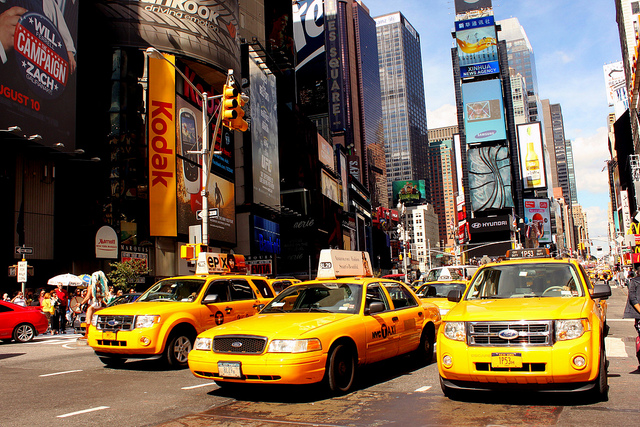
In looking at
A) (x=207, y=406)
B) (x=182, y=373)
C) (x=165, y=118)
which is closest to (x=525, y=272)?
(x=207, y=406)

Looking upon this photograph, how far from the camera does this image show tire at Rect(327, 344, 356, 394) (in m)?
6.95

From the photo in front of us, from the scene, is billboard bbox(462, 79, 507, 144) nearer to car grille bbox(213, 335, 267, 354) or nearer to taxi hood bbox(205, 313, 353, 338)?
taxi hood bbox(205, 313, 353, 338)

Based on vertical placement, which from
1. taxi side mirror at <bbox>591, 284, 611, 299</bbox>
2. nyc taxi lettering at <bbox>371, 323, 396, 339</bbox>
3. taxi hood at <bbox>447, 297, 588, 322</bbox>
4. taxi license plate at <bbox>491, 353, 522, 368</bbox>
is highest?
taxi side mirror at <bbox>591, 284, 611, 299</bbox>

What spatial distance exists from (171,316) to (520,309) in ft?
20.0

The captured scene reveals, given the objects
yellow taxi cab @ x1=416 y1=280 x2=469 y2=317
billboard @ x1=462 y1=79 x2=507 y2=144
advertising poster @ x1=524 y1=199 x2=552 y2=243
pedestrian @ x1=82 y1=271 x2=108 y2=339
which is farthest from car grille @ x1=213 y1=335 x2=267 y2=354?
advertising poster @ x1=524 y1=199 x2=552 y2=243

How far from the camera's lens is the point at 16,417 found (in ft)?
A: 20.7

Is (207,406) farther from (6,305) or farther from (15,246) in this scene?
(15,246)

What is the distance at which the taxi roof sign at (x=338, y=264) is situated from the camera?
10016mm

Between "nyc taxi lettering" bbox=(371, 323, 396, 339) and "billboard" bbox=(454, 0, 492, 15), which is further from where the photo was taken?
"billboard" bbox=(454, 0, 492, 15)

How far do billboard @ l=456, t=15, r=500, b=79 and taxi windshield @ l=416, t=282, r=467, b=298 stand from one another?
116 metres

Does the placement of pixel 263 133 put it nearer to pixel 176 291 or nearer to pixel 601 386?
pixel 176 291

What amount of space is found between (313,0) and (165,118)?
89.6 meters

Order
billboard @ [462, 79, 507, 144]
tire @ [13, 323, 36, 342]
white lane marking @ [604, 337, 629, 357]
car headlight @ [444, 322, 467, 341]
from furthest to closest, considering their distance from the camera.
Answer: billboard @ [462, 79, 507, 144], tire @ [13, 323, 36, 342], white lane marking @ [604, 337, 629, 357], car headlight @ [444, 322, 467, 341]

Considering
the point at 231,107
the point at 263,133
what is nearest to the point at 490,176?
the point at 263,133
